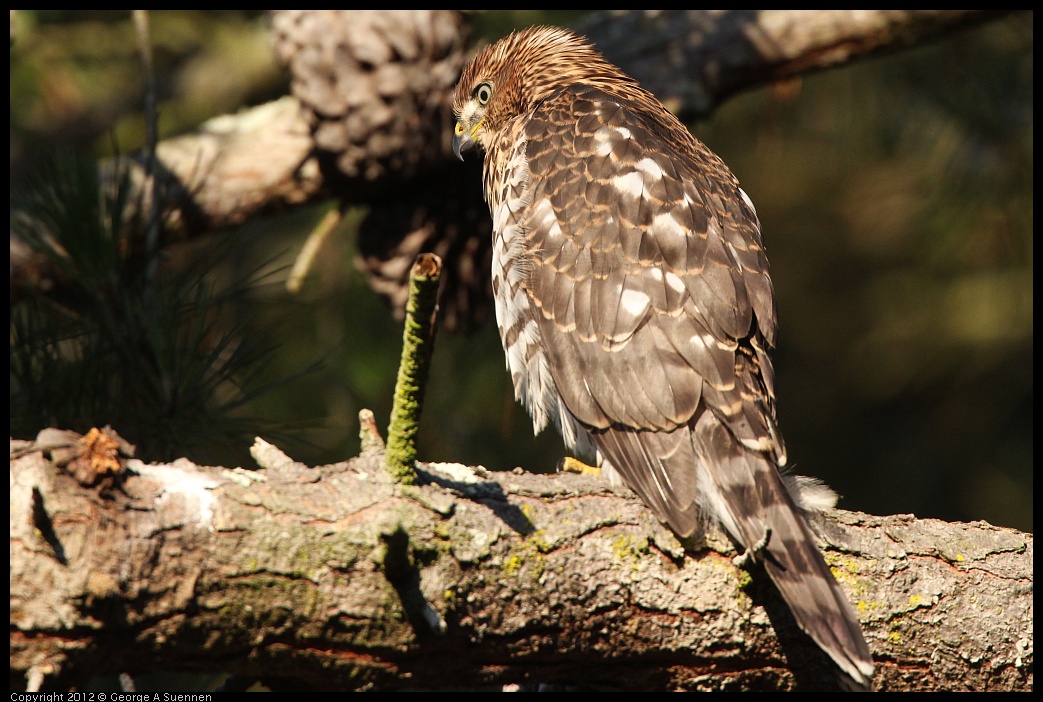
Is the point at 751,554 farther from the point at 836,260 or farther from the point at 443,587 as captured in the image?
the point at 836,260

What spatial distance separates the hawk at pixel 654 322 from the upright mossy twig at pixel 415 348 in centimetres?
78

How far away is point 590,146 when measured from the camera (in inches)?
115

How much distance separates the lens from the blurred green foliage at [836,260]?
3986 mm

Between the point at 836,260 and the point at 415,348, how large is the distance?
586cm

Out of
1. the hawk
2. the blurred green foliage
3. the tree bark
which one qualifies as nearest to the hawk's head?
the hawk

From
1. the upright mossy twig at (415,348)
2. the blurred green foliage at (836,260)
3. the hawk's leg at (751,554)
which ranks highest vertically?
the blurred green foliage at (836,260)

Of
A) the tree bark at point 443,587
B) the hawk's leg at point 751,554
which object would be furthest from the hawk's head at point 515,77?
the hawk's leg at point 751,554

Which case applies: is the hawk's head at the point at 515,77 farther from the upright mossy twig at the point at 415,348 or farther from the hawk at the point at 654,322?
the upright mossy twig at the point at 415,348

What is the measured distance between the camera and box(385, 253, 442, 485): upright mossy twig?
55.5 inches

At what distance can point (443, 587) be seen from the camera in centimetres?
188

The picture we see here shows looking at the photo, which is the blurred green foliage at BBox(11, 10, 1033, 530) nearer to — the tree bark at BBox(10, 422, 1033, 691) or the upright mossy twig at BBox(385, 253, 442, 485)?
the tree bark at BBox(10, 422, 1033, 691)

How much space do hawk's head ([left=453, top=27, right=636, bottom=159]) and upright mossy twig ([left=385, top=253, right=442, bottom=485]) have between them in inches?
74.8

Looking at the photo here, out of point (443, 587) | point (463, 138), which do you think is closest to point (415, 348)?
point (443, 587)
